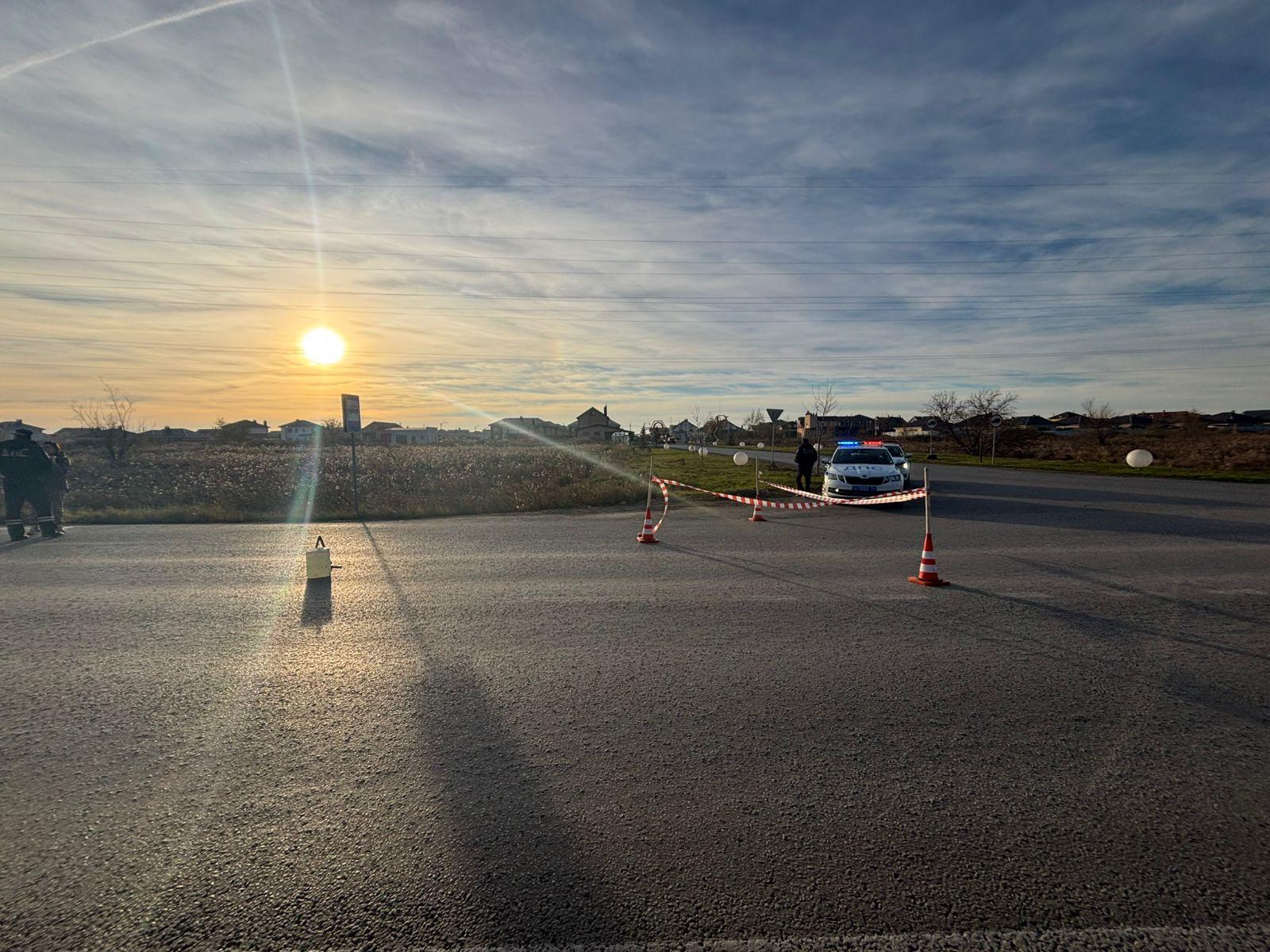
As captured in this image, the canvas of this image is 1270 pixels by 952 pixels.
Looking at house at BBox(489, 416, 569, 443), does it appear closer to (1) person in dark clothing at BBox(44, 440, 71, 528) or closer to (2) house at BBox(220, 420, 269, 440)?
(2) house at BBox(220, 420, 269, 440)

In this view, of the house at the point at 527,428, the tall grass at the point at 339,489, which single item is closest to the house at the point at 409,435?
the house at the point at 527,428

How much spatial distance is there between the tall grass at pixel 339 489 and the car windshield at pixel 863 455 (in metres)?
5.59

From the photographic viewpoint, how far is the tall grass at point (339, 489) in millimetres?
15469

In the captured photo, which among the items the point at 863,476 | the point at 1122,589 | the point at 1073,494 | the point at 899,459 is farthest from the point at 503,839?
the point at 1073,494

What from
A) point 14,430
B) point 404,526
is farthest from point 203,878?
point 14,430

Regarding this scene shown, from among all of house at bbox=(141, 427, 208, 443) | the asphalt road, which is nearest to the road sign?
the asphalt road

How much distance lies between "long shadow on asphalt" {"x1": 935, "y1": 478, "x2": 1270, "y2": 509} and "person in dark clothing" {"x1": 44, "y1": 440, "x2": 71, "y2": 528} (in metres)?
21.1

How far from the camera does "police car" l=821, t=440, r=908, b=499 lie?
1595 centimetres

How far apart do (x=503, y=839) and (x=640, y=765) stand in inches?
35.4

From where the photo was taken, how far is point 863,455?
56.4 feet

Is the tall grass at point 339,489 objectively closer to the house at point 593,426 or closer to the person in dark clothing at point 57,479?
the person in dark clothing at point 57,479

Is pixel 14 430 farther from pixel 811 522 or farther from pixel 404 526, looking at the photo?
pixel 811 522

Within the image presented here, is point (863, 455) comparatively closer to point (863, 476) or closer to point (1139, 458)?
point (863, 476)

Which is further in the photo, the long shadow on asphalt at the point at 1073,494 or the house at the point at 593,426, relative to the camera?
the house at the point at 593,426
